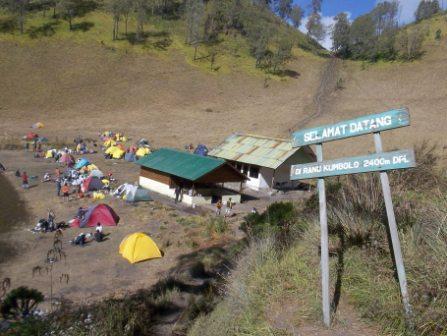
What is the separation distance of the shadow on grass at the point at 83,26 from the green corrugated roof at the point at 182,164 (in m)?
49.7

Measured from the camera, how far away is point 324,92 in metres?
66.4

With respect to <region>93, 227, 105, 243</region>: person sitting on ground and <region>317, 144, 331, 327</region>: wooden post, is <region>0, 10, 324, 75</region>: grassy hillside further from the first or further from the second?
<region>317, 144, 331, 327</region>: wooden post

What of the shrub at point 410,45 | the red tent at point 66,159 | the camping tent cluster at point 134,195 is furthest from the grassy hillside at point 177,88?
the camping tent cluster at point 134,195

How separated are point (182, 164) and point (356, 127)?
21.5 meters

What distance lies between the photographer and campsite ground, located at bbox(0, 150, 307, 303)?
49.1ft

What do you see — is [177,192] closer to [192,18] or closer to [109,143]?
[109,143]

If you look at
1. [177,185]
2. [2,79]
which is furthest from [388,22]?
[177,185]

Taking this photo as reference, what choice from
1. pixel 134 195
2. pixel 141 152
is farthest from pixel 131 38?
pixel 134 195

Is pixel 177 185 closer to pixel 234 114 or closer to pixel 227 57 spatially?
pixel 234 114

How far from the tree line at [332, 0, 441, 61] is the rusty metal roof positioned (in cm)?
5486

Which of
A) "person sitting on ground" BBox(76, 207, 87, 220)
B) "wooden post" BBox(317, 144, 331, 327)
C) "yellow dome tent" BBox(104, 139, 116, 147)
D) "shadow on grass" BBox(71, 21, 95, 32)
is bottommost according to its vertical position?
"wooden post" BBox(317, 144, 331, 327)

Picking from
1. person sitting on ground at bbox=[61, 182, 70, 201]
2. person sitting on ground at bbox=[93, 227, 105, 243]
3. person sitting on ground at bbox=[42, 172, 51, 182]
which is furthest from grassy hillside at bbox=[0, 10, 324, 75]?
person sitting on ground at bbox=[93, 227, 105, 243]

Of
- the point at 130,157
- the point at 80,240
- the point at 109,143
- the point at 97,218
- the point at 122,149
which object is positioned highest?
the point at 109,143

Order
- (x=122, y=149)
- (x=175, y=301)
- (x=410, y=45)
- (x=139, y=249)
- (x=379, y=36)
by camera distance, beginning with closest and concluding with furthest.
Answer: (x=175, y=301) → (x=139, y=249) → (x=122, y=149) → (x=410, y=45) → (x=379, y=36)
